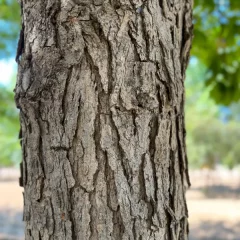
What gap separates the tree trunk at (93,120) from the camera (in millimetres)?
1030

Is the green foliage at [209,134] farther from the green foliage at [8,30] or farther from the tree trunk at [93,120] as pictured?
the tree trunk at [93,120]

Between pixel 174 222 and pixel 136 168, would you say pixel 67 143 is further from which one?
pixel 174 222

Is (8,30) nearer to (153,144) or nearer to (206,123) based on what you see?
(153,144)

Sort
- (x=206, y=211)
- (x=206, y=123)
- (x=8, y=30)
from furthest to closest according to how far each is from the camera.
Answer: (x=206, y=123) < (x=206, y=211) < (x=8, y=30)

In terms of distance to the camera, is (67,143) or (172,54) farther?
(172,54)

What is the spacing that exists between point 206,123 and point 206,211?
5231 millimetres

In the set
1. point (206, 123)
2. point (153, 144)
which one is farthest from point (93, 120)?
point (206, 123)

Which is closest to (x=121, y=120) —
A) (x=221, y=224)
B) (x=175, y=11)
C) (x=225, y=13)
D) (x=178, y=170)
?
(x=178, y=170)

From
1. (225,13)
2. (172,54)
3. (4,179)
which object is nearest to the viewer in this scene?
(172,54)

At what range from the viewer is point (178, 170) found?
1.16 m

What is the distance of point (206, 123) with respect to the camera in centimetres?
1736

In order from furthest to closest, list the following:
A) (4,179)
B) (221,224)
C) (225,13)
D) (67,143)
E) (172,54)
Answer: (4,179) < (221,224) < (225,13) < (172,54) < (67,143)

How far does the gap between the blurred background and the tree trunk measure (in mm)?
2220

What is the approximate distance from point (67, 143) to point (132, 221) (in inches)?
9.9
